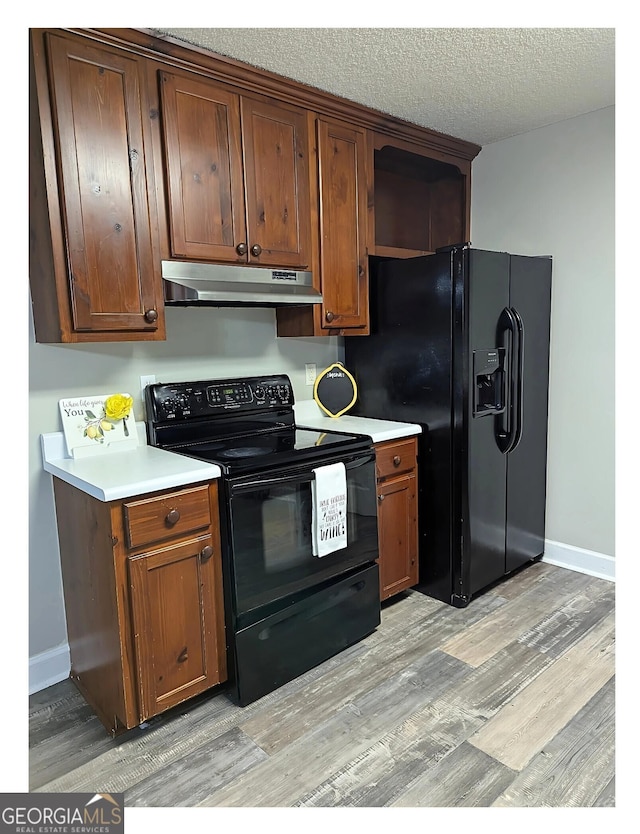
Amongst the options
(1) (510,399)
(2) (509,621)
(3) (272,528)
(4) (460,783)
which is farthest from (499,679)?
(1) (510,399)

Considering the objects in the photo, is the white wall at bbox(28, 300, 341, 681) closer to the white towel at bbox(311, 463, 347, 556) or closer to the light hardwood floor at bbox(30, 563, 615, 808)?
the light hardwood floor at bbox(30, 563, 615, 808)

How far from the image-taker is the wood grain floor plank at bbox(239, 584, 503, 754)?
1958mm

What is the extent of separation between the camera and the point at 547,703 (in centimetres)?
205

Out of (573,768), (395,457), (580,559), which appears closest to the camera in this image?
(573,768)

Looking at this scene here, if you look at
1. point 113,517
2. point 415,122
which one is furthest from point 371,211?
point 113,517

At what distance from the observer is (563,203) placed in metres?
2.98

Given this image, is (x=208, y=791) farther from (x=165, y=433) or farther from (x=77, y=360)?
(x=77, y=360)

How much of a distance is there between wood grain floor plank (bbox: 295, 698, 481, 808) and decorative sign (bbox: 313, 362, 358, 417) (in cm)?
149

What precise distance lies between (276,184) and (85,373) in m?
1.11

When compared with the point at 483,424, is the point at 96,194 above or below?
above

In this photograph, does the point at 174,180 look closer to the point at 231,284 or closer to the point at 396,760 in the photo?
the point at 231,284

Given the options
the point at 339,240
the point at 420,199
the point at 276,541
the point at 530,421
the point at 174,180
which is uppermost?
the point at 420,199

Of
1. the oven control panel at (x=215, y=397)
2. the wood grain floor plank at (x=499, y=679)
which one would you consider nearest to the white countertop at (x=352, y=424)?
the oven control panel at (x=215, y=397)

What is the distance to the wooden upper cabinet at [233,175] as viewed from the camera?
210 cm
